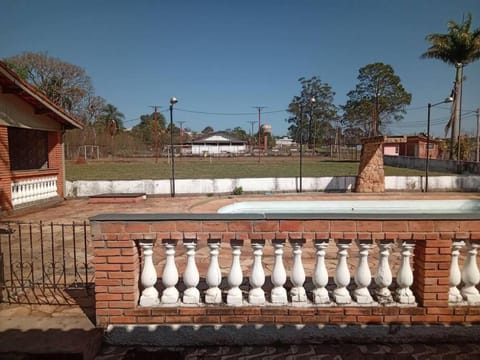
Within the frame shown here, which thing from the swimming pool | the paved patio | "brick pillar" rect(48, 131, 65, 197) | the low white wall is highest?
"brick pillar" rect(48, 131, 65, 197)

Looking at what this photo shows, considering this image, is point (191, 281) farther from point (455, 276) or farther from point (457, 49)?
point (457, 49)

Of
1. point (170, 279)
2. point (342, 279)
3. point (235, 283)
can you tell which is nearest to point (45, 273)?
point (170, 279)

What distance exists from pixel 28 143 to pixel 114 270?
1240cm

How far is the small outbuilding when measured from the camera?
9.30 metres

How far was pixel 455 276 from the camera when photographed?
8.77ft

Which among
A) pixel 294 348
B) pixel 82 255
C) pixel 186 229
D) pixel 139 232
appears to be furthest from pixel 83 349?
pixel 82 255

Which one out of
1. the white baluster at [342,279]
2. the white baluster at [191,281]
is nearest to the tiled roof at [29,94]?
the white baluster at [191,281]

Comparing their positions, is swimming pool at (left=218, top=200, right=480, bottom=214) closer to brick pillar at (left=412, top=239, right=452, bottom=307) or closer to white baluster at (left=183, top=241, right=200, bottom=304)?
white baluster at (left=183, top=241, right=200, bottom=304)

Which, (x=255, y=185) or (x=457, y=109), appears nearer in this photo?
(x=255, y=185)

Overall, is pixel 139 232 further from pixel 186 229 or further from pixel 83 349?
pixel 83 349

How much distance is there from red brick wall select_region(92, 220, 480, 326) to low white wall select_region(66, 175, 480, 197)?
11445 millimetres

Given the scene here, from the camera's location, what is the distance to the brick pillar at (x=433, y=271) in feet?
8.47

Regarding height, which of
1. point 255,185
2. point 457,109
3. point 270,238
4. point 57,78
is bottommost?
point 255,185

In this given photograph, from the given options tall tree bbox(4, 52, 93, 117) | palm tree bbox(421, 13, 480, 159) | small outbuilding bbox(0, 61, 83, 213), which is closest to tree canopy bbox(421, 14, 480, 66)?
palm tree bbox(421, 13, 480, 159)
